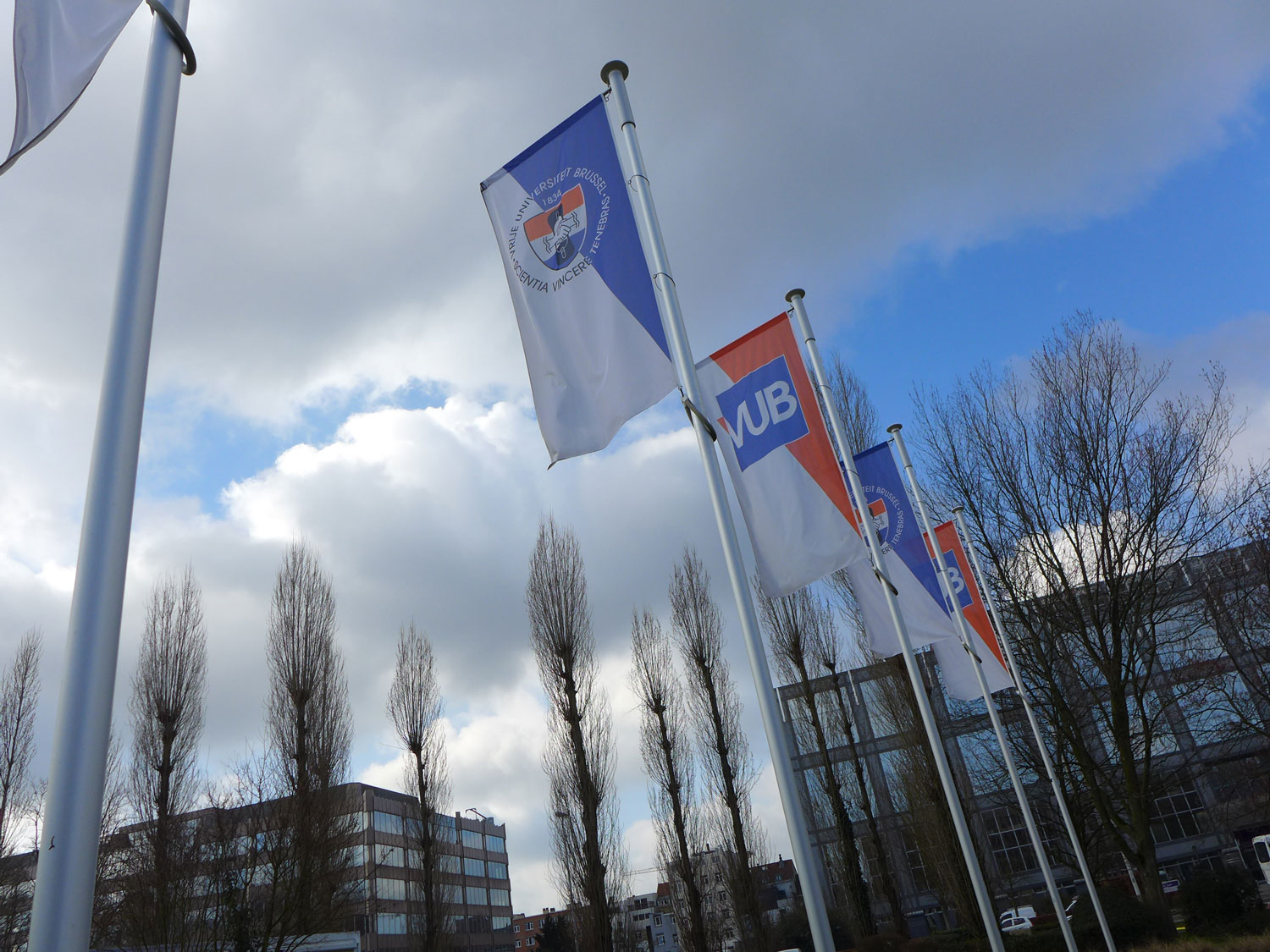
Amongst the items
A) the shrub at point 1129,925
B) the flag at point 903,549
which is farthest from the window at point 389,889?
the flag at point 903,549

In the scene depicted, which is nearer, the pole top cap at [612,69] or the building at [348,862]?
the pole top cap at [612,69]

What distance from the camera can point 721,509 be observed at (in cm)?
566

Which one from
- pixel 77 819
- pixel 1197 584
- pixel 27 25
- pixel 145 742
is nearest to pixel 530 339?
pixel 27 25

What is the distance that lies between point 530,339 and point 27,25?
11.0ft

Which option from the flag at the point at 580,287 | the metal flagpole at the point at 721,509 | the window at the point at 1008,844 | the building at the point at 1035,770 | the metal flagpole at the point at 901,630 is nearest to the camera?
the metal flagpole at the point at 721,509

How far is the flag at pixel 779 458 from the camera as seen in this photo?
7082 mm

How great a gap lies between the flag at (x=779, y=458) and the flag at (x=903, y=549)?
3.78 meters

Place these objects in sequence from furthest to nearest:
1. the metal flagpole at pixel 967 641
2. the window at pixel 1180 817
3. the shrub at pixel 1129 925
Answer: the window at pixel 1180 817, the shrub at pixel 1129 925, the metal flagpole at pixel 967 641

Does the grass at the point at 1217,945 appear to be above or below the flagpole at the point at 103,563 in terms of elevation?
below

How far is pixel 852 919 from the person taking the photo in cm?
2383

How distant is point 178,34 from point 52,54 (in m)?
0.53

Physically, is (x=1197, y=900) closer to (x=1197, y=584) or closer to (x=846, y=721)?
(x=1197, y=584)

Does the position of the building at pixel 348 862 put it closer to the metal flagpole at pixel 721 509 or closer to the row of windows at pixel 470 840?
the row of windows at pixel 470 840

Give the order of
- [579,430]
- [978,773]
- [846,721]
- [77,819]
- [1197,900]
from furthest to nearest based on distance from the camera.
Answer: [846,721], [978,773], [1197,900], [579,430], [77,819]
